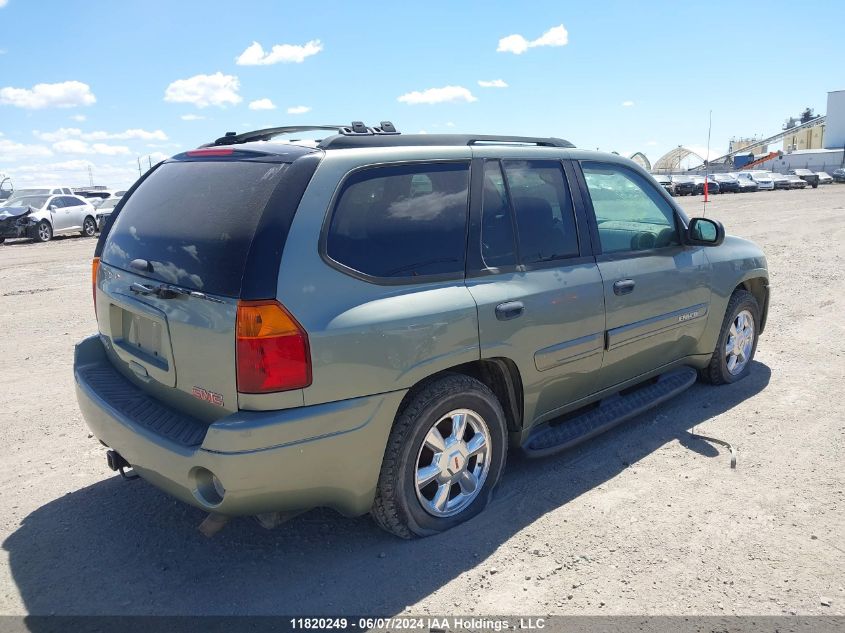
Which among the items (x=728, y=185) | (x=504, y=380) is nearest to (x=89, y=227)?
(x=504, y=380)

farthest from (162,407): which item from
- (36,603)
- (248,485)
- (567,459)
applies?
(567,459)

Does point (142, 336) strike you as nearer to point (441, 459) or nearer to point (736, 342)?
point (441, 459)

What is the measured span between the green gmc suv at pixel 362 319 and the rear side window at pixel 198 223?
0.04ft

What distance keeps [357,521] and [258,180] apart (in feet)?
5.85

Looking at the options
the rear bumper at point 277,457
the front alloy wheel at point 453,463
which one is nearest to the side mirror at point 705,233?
the front alloy wheel at point 453,463

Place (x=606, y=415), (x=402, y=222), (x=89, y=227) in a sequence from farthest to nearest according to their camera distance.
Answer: (x=89, y=227) < (x=606, y=415) < (x=402, y=222)

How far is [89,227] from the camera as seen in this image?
74.0 feet

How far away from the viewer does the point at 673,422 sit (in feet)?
15.3

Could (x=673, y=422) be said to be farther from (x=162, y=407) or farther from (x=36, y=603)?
(x=36, y=603)

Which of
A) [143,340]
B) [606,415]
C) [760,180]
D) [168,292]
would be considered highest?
[760,180]

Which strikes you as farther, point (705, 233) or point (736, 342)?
point (736, 342)

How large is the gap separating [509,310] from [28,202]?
2241 cm

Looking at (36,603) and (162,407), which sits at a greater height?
(162,407)

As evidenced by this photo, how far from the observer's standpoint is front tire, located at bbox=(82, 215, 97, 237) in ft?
73.4
